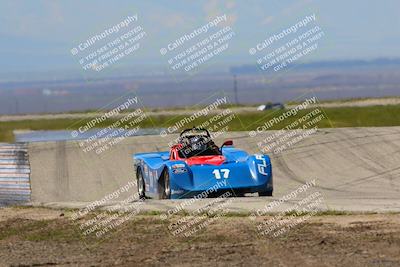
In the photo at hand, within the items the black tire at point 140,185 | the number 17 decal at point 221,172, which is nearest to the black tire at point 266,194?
the number 17 decal at point 221,172

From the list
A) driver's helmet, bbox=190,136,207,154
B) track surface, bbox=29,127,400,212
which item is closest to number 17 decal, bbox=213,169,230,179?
driver's helmet, bbox=190,136,207,154

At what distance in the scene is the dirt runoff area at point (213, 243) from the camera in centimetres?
1133

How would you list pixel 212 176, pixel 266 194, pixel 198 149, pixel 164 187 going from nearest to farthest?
pixel 212 176 → pixel 266 194 → pixel 164 187 → pixel 198 149

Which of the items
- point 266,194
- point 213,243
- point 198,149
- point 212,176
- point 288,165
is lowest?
point 213,243

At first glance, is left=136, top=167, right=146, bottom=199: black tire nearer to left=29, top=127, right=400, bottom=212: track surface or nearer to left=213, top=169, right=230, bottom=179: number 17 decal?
left=29, top=127, right=400, bottom=212: track surface

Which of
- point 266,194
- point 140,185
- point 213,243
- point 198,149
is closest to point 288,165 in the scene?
point 140,185

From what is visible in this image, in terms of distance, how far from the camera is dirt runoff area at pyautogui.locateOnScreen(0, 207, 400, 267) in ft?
37.2

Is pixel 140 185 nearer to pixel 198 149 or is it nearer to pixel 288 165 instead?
pixel 198 149

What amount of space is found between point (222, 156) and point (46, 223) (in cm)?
467

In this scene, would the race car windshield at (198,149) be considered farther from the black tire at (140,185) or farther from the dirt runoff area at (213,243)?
the dirt runoff area at (213,243)

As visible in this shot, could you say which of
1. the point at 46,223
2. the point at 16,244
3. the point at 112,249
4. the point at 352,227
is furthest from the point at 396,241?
the point at 46,223

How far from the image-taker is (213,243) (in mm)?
12688

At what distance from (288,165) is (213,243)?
14522mm

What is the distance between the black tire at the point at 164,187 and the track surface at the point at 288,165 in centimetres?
167
